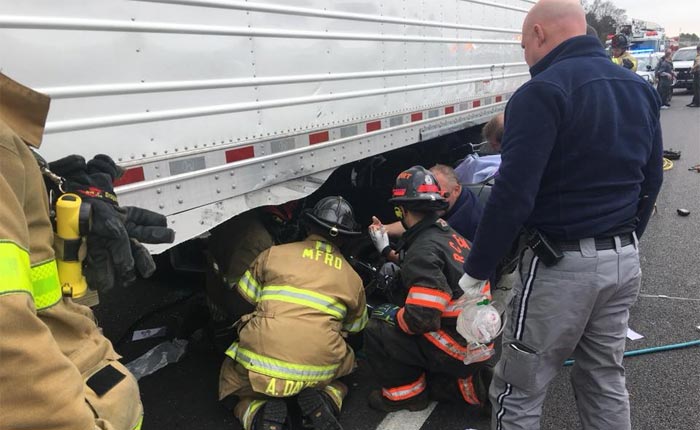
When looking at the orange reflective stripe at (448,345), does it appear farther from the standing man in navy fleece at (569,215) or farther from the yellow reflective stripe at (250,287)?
the yellow reflective stripe at (250,287)

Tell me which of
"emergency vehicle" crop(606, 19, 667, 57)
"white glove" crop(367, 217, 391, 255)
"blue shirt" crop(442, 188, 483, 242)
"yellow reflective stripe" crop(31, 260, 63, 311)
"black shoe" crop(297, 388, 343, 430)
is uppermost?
"emergency vehicle" crop(606, 19, 667, 57)

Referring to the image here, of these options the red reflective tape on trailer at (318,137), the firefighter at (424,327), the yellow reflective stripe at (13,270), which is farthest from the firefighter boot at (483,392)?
the yellow reflective stripe at (13,270)

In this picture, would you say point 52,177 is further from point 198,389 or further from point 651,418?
point 651,418

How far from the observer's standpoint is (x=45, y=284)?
44.2 inches

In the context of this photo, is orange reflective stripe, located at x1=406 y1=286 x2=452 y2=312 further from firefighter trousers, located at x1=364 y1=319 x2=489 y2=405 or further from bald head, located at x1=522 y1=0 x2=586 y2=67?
bald head, located at x1=522 y1=0 x2=586 y2=67

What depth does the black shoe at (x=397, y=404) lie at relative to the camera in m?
2.81

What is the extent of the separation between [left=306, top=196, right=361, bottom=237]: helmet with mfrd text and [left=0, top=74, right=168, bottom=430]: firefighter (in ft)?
5.48

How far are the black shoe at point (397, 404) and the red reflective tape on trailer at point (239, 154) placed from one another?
149 centimetres

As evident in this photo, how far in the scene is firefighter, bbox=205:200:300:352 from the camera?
3221mm

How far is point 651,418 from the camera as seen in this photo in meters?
2.68

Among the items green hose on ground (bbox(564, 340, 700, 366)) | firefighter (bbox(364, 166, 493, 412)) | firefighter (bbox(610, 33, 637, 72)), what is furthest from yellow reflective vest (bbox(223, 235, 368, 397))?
firefighter (bbox(610, 33, 637, 72))

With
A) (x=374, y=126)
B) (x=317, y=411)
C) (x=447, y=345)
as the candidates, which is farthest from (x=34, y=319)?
(x=374, y=126)

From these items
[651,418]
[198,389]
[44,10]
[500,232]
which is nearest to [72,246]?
[44,10]

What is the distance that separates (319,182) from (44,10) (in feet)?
5.36
